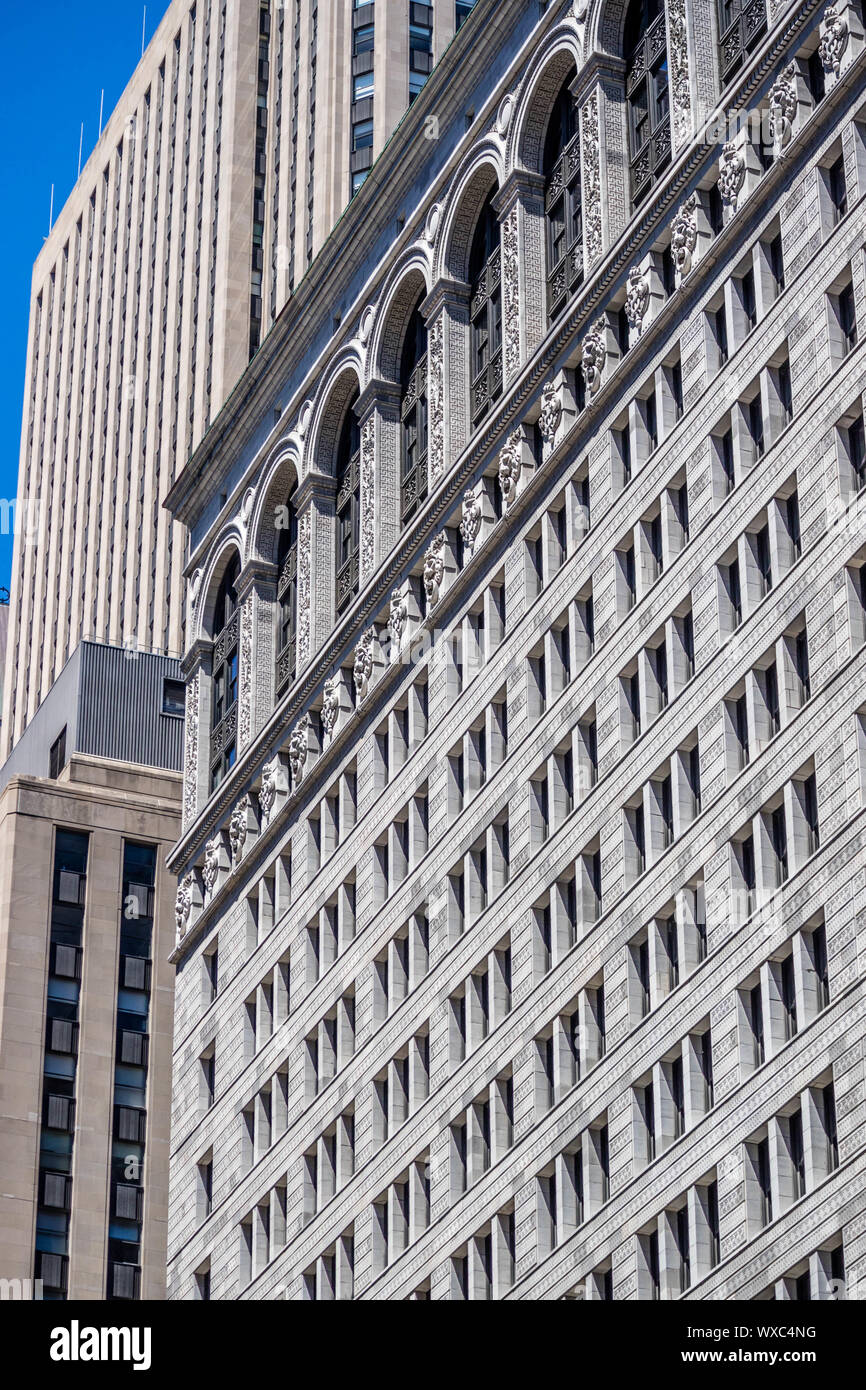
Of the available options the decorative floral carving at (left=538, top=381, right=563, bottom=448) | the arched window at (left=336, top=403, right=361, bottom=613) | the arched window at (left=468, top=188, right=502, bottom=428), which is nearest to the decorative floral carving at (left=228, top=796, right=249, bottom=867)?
the arched window at (left=336, top=403, right=361, bottom=613)

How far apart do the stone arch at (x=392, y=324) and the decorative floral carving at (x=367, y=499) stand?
1.87 meters

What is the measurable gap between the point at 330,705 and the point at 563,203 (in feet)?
61.9

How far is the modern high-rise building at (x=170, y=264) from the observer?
146 m

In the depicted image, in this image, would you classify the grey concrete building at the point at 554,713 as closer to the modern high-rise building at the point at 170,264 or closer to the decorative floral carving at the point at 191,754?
the decorative floral carving at the point at 191,754

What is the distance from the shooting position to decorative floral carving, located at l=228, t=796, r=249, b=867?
3720 inches

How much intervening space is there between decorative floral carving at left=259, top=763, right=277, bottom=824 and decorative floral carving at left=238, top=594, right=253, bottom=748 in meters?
2.72

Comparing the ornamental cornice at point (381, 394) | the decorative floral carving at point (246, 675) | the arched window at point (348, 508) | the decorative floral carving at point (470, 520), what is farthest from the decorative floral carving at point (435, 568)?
the decorative floral carving at point (246, 675)

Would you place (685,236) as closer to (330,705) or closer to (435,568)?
(435,568)

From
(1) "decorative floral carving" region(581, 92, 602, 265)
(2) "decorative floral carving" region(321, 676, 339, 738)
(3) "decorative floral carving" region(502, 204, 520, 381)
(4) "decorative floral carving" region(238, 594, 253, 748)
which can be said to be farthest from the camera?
(4) "decorative floral carving" region(238, 594, 253, 748)

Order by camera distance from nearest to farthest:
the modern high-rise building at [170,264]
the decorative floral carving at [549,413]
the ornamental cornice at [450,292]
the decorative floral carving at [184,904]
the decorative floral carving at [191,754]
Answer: the decorative floral carving at [549,413]
the ornamental cornice at [450,292]
the decorative floral carving at [184,904]
the decorative floral carving at [191,754]
the modern high-rise building at [170,264]

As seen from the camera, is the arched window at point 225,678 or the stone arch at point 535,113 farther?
the arched window at point 225,678

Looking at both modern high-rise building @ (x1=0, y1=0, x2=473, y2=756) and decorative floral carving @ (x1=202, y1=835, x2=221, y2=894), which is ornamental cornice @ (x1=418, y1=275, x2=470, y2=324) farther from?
modern high-rise building @ (x1=0, y1=0, x2=473, y2=756)

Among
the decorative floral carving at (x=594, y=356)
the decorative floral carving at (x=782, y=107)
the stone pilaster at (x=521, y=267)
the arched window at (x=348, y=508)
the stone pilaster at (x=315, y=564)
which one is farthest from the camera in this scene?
the stone pilaster at (x=315, y=564)
